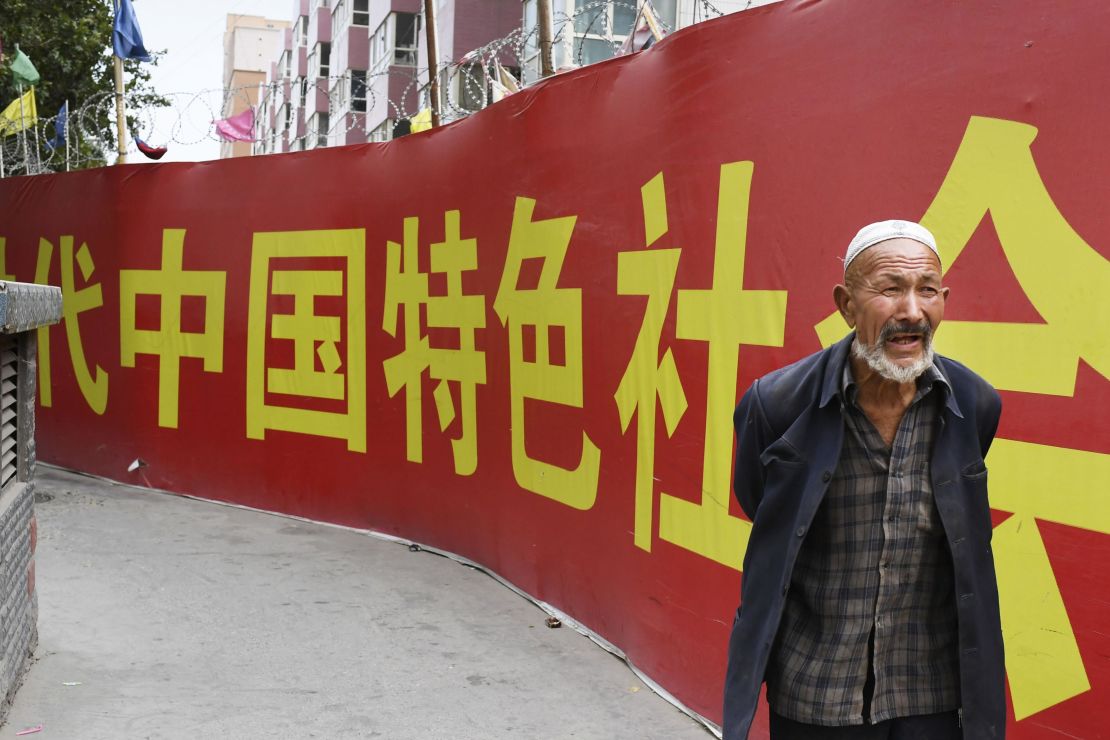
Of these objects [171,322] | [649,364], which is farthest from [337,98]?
[649,364]

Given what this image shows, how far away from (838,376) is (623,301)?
2.65m

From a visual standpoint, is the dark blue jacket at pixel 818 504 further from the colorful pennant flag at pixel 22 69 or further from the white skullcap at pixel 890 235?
the colorful pennant flag at pixel 22 69

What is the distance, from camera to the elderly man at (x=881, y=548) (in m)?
2.32

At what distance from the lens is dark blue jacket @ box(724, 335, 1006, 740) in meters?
2.30

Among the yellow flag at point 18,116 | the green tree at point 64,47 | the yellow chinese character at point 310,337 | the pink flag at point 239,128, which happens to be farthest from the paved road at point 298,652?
the green tree at point 64,47

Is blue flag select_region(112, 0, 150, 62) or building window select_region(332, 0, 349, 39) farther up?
building window select_region(332, 0, 349, 39)

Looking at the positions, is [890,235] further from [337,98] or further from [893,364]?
[337,98]

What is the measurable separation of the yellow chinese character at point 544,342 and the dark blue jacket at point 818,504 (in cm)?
278

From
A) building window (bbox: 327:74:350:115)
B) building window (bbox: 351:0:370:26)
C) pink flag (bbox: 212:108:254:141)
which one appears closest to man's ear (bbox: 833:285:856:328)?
building window (bbox: 327:74:350:115)

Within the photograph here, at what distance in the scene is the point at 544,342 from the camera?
19.0 feet

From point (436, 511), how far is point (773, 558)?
491 centimetres

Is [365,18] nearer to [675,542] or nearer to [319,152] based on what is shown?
[319,152]

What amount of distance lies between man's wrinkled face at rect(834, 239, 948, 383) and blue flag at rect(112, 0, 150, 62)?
15741mm

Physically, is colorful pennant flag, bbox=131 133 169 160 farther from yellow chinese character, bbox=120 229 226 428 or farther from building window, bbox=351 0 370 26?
building window, bbox=351 0 370 26
